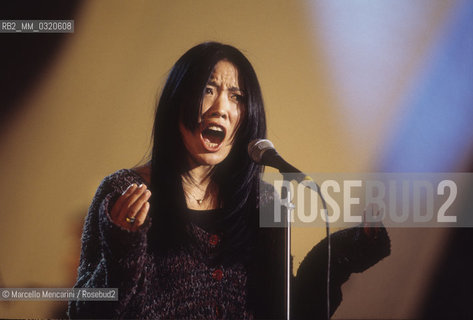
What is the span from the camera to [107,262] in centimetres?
Answer: 161

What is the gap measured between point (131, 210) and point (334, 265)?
843 millimetres

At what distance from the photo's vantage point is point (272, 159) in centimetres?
135

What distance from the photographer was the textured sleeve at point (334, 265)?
1880 millimetres

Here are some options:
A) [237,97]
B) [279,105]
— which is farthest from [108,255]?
[279,105]

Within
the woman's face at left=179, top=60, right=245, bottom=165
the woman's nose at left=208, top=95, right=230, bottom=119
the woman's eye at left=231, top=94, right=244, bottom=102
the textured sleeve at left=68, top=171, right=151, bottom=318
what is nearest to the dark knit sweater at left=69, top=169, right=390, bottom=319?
the textured sleeve at left=68, top=171, right=151, bottom=318

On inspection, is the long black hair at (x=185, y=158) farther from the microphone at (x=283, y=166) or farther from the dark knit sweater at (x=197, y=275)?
the microphone at (x=283, y=166)

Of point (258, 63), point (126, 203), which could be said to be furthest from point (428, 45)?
point (126, 203)

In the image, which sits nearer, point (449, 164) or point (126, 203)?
point (126, 203)

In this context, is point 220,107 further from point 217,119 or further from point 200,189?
point 200,189

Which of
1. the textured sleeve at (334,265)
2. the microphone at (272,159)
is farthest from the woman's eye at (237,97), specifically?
the textured sleeve at (334,265)

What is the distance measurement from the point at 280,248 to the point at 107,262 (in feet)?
2.12

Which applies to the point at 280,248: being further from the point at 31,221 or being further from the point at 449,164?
the point at 31,221

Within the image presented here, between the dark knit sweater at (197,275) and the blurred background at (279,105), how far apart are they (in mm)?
103

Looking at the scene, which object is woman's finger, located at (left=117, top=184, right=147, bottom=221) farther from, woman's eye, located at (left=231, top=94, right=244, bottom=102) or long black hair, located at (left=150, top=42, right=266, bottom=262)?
woman's eye, located at (left=231, top=94, right=244, bottom=102)
